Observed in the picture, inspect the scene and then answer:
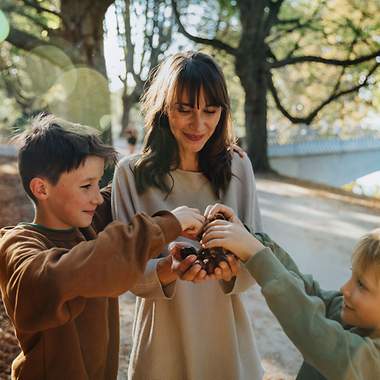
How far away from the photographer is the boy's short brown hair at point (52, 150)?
4.01 ft

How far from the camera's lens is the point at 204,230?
1260 millimetres

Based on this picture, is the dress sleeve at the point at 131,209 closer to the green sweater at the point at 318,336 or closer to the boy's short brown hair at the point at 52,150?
the boy's short brown hair at the point at 52,150

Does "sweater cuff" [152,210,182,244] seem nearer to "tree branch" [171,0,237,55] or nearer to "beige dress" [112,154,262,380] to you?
"beige dress" [112,154,262,380]

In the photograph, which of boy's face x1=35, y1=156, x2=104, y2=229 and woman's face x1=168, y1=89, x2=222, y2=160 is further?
woman's face x1=168, y1=89, x2=222, y2=160

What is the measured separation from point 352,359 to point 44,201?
860 millimetres

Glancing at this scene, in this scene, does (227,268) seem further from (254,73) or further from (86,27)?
(254,73)

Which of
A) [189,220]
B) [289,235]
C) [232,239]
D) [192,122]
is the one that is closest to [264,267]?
[232,239]

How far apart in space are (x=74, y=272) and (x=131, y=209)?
47 centimetres

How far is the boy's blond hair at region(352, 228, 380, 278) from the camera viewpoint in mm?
1109

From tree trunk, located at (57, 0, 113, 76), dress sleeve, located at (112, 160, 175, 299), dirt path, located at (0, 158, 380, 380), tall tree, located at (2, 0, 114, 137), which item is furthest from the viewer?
tree trunk, located at (57, 0, 113, 76)

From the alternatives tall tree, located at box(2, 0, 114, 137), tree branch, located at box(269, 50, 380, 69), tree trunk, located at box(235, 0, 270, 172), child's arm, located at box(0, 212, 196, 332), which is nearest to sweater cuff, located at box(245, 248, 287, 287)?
child's arm, located at box(0, 212, 196, 332)

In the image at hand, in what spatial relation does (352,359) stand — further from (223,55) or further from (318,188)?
(223,55)

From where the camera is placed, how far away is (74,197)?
123 cm

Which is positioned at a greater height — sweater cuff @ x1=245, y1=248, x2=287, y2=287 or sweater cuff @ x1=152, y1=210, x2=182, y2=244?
sweater cuff @ x1=152, y1=210, x2=182, y2=244
